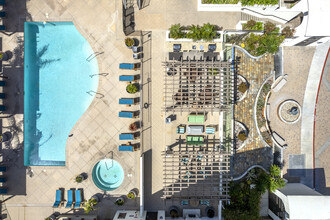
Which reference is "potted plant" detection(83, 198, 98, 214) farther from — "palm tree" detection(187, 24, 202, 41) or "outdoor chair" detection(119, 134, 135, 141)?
"palm tree" detection(187, 24, 202, 41)

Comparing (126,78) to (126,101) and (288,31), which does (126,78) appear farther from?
(288,31)

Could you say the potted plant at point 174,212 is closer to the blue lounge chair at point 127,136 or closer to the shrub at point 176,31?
the blue lounge chair at point 127,136

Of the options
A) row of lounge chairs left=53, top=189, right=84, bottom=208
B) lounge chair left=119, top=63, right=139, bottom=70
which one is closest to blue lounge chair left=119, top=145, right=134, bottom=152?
row of lounge chairs left=53, top=189, right=84, bottom=208

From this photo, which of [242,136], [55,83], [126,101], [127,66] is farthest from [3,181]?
[242,136]

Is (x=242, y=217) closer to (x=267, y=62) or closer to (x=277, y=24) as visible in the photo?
(x=267, y=62)

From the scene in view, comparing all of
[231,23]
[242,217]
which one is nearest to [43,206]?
[242,217]
